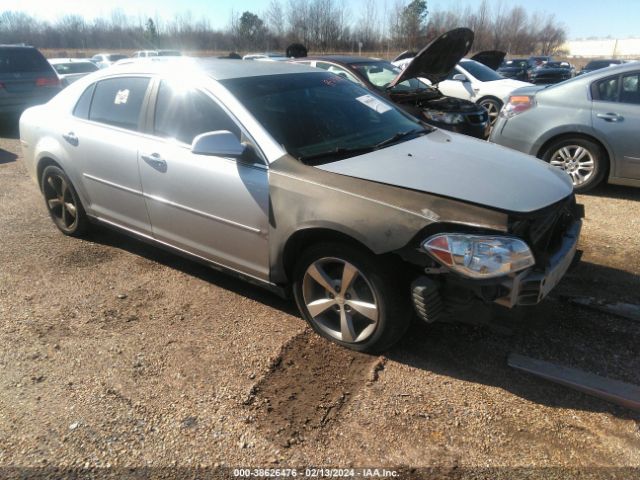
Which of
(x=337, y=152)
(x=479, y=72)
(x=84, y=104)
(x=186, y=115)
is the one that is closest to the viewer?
(x=337, y=152)

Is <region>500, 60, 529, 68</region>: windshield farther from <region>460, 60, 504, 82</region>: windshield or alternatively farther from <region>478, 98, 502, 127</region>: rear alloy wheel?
<region>478, 98, 502, 127</region>: rear alloy wheel

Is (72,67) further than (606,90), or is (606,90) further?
→ (72,67)

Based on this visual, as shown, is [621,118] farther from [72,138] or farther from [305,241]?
[72,138]

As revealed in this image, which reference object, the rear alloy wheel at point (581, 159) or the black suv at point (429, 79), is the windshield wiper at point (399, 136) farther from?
the black suv at point (429, 79)

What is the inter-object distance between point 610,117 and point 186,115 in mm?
4693

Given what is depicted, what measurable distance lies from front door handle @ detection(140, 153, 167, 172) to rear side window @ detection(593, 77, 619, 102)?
4948 millimetres

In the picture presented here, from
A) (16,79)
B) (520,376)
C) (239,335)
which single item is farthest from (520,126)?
(16,79)

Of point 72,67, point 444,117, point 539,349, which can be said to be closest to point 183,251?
point 539,349

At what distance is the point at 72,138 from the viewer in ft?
14.0

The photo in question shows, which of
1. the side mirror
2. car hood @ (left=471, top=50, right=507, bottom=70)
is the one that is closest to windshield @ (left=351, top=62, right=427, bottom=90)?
the side mirror

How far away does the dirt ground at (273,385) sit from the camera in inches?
91.0

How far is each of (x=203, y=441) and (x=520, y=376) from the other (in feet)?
5.66

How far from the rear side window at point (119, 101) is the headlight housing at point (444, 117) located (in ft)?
15.1

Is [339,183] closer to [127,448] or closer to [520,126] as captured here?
[127,448]
